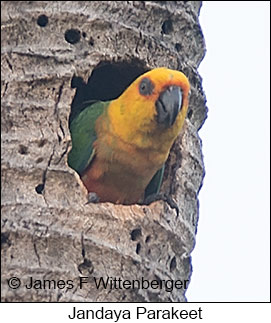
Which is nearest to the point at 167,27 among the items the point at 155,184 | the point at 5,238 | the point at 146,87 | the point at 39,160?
the point at 146,87

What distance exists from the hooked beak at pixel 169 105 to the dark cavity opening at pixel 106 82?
0.19m

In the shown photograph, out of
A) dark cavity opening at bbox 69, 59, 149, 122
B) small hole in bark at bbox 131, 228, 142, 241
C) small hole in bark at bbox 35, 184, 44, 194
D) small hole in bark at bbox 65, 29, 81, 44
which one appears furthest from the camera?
dark cavity opening at bbox 69, 59, 149, 122

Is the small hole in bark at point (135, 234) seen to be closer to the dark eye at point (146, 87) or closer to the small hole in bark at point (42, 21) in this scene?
the dark eye at point (146, 87)

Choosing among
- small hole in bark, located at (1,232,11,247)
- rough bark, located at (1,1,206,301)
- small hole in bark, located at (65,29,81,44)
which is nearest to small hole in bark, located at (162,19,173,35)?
rough bark, located at (1,1,206,301)

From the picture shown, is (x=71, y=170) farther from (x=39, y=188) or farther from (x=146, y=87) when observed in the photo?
(x=146, y=87)

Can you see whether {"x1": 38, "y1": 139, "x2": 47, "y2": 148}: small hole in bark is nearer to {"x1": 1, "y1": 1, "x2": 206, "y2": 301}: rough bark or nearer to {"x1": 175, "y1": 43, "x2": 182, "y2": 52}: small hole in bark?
{"x1": 1, "y1": 1, "x2": 206, "y2": 301}: rough bark

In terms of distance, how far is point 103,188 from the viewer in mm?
Result: 5637

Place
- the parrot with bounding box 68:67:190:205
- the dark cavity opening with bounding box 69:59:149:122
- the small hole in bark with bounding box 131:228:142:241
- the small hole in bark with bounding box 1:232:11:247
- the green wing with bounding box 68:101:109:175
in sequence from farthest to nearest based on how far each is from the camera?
the green wing with bounding box 68:101:109:175 < the parrot with bounding box 68:67:190:205 < the dark cavity opening with bounding box 69:59:149:122 < the small hole in bark with bounding box 131:228:142:241 < the small hole in bark with bounding box 1:232:11:247

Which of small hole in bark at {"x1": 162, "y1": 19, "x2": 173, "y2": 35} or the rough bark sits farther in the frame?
small hole in bark at {"x1": 162, "y1": 19, "x2": 173, "y2": 35}

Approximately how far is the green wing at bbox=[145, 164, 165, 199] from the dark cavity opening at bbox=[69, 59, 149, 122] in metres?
0.59

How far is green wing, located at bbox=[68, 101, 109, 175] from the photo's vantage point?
5.58 meters

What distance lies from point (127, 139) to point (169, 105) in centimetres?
36

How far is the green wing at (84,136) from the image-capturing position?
5578mm

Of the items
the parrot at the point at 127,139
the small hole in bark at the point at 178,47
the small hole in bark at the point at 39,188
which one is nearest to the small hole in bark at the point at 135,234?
the small hole in bark at the point at 39,188
